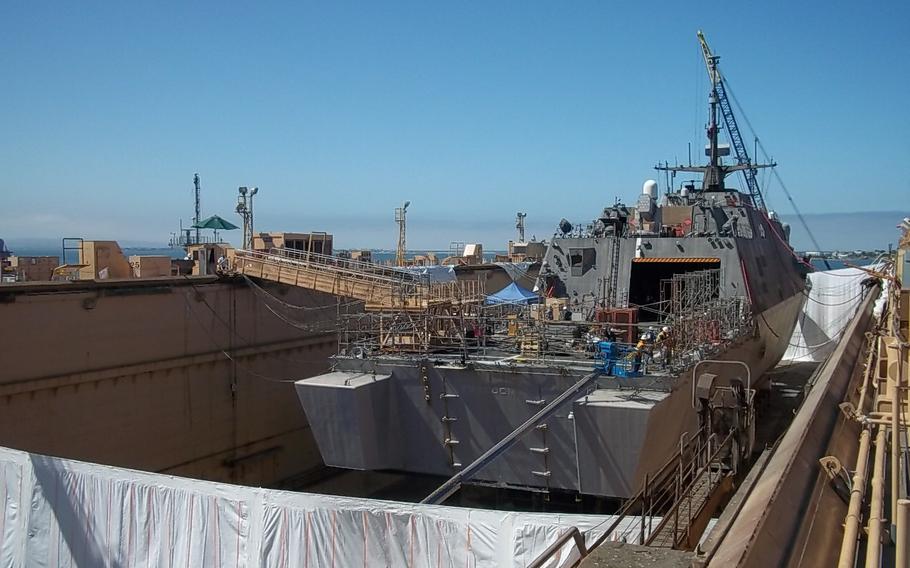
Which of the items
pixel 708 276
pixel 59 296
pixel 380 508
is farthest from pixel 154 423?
pixel 708 276

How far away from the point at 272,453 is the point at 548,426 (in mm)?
10039

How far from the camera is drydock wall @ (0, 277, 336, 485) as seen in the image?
14508mm

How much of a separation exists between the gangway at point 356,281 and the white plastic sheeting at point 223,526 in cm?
737

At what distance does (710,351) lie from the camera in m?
13.7

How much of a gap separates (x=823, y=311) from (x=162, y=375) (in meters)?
22.0

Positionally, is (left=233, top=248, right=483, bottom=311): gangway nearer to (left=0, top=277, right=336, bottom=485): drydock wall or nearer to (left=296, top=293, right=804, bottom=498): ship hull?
(left=0, top=277, right=336, bottom=485): drydock wall

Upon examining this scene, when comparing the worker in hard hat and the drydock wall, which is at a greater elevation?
the worker in hard hat

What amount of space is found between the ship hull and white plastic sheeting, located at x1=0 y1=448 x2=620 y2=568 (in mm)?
2652

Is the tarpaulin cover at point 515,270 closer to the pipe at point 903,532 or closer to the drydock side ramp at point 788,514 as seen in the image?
Result: the drydock side ramp at point 788,514

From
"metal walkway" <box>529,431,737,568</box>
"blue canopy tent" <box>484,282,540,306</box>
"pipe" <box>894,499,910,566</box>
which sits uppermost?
"pipe" <box>894,499,910,566</box>

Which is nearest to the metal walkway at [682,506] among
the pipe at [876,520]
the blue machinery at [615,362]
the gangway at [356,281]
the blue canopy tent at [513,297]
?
the pipe at [876,520]

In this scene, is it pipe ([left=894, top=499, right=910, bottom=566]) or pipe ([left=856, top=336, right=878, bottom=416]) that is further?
pipe ([left=856, top=336, right=878, bottom=416])

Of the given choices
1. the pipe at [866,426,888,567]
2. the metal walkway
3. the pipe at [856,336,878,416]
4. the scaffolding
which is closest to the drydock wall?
the scaffolding

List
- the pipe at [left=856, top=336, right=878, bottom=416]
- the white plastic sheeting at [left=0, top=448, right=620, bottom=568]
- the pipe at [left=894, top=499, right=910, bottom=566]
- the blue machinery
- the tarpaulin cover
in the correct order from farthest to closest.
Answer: the tarpaulin cover, the blue machinery, the white plastic sheeting at [left=0, top=448, right=620, bottom=568], the pipe at [left=856, top=336, right=878, bottom=416], the pipe at [left=894, top=499, right=910, bottom=566]
